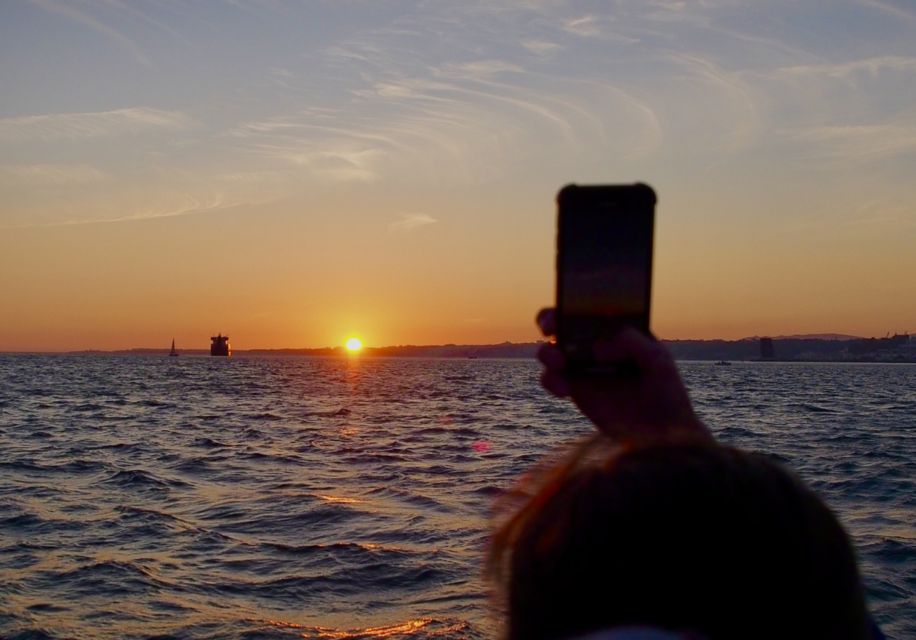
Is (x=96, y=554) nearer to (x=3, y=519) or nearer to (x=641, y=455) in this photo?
(x=3, y=519)

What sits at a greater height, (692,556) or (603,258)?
(603,258)

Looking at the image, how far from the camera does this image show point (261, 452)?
23.1 metres

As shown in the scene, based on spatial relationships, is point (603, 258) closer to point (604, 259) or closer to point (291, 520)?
point (604, 259)

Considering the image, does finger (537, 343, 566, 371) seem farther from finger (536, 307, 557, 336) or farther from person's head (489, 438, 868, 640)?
person's head (489, 438, 868, 640)

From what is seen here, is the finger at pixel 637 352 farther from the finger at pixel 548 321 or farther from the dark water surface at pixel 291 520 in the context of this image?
the dark water surface at pixel 291 520

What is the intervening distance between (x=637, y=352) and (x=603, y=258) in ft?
1.30

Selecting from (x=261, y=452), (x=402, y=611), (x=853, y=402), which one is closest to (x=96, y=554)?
(x=402, y=611)

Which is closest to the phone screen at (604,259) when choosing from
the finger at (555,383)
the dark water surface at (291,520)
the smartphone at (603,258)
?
the smartphone at (603,258)

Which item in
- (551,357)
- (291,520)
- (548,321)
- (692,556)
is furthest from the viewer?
(291,520)

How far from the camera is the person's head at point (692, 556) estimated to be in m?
1.18

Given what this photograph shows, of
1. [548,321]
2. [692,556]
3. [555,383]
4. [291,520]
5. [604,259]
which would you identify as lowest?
[291,520]

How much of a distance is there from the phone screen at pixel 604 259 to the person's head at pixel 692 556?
101 centimetres

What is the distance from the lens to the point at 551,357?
2.17m

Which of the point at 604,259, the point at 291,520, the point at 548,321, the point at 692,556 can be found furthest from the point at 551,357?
the point at 291,520
